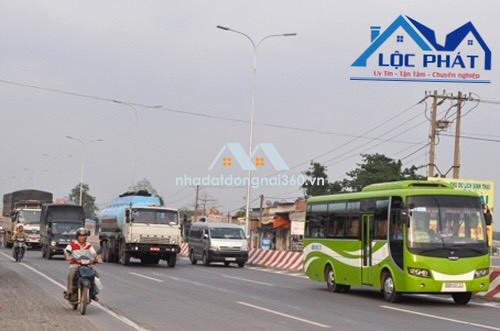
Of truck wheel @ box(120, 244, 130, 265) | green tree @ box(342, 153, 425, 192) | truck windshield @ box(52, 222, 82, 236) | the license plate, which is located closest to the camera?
the license plate

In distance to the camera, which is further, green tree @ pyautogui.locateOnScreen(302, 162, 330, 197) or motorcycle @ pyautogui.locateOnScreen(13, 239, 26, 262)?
green tree @ pyautogui.locateOnScreen(302, 162, 330, 197)

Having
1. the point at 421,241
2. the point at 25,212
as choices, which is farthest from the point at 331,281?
the point at 25,212

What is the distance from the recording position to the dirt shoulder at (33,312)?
14.3 meters

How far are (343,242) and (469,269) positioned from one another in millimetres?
4759

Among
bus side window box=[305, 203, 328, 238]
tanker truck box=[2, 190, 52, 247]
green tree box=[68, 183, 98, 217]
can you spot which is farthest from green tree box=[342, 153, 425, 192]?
green tree box=[68, 183, 98, 217]

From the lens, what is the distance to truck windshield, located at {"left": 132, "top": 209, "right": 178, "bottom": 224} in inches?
1487

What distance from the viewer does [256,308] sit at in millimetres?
18656

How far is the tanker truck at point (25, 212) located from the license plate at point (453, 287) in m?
39.0

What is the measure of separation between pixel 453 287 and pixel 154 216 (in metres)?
19.5

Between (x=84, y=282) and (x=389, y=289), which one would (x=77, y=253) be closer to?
(x=84, y=282)

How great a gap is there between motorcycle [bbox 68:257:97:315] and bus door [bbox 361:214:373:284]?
8.63 m

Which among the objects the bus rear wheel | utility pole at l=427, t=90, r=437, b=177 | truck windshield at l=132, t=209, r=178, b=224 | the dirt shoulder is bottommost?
the dirt shoulder

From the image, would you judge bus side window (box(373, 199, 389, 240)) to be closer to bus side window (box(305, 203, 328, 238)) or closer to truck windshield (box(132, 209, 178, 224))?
bus side window (box(305, 203, 328, 238))

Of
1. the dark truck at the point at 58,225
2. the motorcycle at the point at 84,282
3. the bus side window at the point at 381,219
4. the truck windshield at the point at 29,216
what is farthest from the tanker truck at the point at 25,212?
the motorcycle at the point at 84,282
